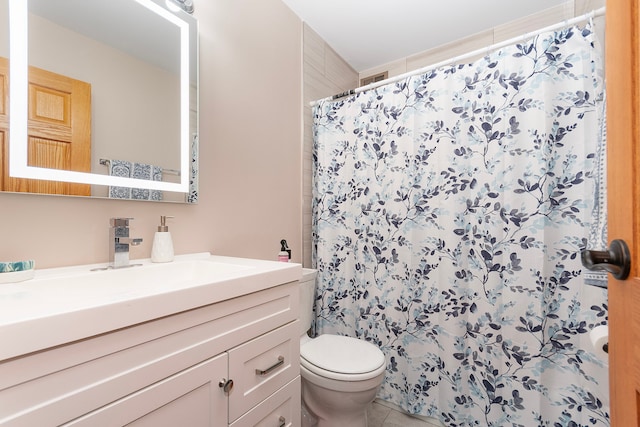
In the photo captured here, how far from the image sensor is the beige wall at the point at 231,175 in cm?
88

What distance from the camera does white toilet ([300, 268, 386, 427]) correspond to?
1.23 m

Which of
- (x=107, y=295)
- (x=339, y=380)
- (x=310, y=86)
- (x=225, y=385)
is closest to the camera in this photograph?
(x=107, y=295)

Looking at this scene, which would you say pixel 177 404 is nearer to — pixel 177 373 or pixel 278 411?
pixel 177 373

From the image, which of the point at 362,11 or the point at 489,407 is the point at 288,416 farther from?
the point at 362,11

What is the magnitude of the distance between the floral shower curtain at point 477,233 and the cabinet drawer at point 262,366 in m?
0.89

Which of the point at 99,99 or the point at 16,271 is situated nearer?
the point at 16,271

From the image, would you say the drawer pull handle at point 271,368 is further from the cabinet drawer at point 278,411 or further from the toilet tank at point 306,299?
the toilet tank at point 306,299

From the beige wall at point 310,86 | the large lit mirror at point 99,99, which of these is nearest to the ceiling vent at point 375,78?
the beige wall at point 310,86

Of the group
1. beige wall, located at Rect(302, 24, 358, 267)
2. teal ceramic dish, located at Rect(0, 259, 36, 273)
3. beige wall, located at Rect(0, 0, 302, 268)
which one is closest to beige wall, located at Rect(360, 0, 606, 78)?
beige wall, located at Rect(302, 24, 358, 267)

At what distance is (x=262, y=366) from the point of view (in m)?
0.86

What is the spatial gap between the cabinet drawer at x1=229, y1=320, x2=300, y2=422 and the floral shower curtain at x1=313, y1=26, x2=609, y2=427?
0.89 metres

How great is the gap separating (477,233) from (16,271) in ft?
5.65

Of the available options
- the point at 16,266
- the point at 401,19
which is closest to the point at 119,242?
the point at 16,266

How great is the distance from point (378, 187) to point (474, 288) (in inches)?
29.6
